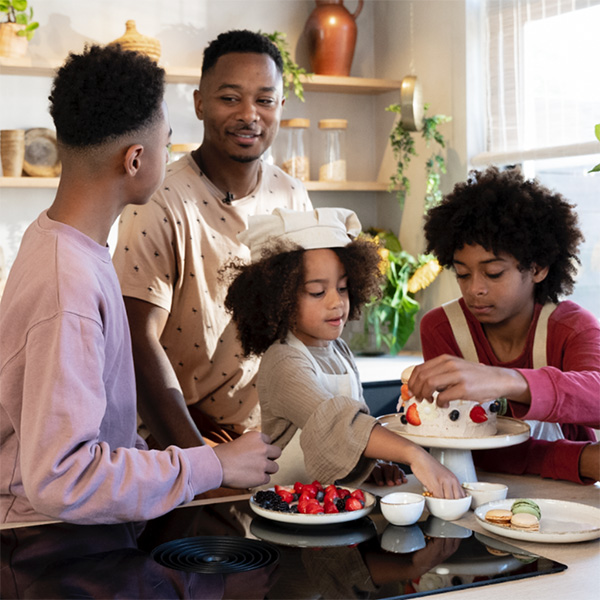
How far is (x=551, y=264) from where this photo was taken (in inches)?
69.4

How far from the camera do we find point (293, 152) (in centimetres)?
355

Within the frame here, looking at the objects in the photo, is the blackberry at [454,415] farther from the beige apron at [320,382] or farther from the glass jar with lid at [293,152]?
the glass jar with lid at [293,152]

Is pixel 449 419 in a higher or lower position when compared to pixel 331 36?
lower

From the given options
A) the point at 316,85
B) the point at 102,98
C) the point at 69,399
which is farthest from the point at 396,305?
the point at 69,399

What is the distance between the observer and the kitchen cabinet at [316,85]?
3.08m

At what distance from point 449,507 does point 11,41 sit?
2517 millimetres

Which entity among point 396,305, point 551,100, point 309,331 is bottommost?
point 396,305

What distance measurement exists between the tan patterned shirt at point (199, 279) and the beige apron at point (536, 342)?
536 millimetres

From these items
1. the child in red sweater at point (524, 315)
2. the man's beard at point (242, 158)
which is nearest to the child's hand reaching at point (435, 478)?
the child in red sweater at point (524, 315)

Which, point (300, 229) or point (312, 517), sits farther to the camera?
point (300, 229)

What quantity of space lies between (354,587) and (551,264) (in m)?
1.00

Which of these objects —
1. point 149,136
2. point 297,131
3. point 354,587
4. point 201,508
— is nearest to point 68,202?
point 149,136

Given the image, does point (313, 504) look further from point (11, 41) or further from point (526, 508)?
point (11, 41)

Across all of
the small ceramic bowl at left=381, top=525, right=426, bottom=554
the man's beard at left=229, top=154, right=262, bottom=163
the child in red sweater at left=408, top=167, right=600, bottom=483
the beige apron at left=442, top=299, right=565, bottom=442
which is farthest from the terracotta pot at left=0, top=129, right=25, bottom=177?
the small ceramic bowl at left=381, top=525, right=426, bottom=554
